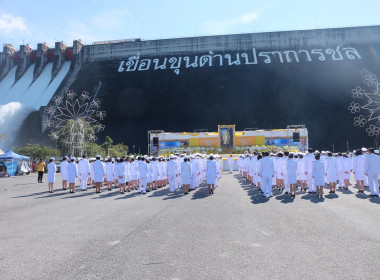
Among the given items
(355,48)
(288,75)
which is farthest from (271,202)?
(355,48)

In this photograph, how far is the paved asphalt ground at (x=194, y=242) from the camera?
455cm

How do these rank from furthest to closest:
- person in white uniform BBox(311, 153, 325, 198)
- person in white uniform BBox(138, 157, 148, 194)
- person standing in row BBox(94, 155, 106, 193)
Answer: person standing in row BBox(94, 155, 106, 193) < person in white uniform BBox(138, 157, 148, 194) < person in white uniform BBox(311, 153, 325, 198)

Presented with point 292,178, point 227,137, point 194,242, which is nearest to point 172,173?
point 292,178

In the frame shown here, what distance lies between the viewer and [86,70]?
5697 cm

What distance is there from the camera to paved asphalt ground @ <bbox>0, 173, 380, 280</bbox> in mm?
4551

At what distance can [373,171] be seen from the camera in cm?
1234

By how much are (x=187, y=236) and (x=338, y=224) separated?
3.39 m

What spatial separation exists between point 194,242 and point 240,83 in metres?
45.1

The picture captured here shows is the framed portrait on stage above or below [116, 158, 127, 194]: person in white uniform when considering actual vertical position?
above

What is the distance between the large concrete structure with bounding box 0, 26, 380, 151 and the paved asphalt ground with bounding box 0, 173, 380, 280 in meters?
35.5

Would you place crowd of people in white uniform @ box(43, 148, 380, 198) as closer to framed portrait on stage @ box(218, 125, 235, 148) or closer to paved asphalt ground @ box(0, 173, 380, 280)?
paved asphalt ground @ box(0, 173, 380, 280)

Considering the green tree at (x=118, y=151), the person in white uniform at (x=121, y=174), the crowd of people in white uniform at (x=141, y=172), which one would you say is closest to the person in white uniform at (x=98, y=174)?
the crowd of people in white uniform at (x=141, y=172)

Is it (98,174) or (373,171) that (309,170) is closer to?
(373,171)

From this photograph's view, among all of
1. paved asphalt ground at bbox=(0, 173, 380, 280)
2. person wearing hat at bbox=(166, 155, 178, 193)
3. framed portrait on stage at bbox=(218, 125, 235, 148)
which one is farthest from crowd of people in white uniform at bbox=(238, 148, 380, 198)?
framed portrait on stage at bbox=(218, 125, 235, 148)
